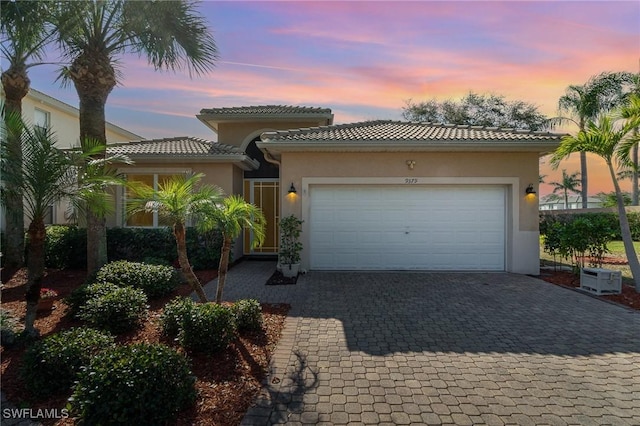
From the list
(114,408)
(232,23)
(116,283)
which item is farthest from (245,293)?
(232,23)

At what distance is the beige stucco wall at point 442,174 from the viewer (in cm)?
1070

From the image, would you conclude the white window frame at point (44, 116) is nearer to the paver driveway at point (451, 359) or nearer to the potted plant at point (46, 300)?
the potted plant at point (46, 300)

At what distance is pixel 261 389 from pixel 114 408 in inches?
61.0

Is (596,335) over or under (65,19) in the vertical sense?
under

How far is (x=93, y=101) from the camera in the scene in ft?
29.5

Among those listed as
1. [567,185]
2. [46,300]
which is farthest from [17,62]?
[567,185]

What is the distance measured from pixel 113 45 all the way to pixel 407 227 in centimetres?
969

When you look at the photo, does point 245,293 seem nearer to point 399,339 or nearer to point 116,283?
point 116,283

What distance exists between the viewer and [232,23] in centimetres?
870

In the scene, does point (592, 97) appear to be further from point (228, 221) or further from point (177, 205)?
point (177, 205)

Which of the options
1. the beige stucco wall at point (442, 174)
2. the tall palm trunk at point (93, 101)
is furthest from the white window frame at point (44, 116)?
the beige stucco wall at point (442, 174)

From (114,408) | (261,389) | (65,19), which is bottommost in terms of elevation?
(261,389)

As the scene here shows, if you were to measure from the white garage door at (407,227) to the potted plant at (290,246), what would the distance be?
76cm

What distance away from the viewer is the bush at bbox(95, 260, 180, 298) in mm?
A: 7270
